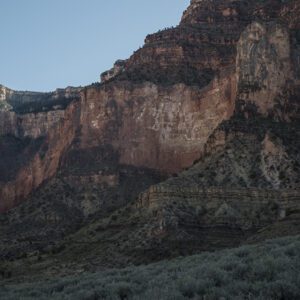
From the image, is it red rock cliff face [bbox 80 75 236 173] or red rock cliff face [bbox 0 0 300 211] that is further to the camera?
red rock cliff face [bbox 80 75 236 173]

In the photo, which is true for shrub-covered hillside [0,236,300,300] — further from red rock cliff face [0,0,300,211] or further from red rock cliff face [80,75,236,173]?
red rock cliff face [80,75,236,173]

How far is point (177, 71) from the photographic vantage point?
116 metres

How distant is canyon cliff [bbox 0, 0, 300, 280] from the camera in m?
72.5

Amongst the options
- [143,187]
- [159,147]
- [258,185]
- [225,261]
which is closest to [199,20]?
[159,147]

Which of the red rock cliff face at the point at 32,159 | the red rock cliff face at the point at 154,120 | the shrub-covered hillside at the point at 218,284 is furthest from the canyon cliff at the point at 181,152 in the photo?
the shrub-covered hillside at the point at 218,284

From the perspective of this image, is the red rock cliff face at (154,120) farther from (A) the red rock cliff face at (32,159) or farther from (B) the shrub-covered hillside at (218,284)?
(B) the shrub-covered hillside at (218,284)

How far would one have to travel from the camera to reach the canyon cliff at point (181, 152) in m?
72.5

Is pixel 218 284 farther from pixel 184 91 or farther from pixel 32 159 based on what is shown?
pixel 32 159

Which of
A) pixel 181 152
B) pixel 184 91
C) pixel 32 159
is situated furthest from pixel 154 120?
pixel 32 159

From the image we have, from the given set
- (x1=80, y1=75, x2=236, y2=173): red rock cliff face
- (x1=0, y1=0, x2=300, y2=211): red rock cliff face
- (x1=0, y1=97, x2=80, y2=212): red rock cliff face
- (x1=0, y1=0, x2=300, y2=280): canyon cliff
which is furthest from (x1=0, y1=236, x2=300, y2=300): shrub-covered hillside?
(x1=0, y1=97, x2=80, y2=212): red rock cliff face

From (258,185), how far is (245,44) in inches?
923

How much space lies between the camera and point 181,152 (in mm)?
105750

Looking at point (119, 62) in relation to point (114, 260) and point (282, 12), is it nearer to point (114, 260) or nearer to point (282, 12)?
point (282, 12)

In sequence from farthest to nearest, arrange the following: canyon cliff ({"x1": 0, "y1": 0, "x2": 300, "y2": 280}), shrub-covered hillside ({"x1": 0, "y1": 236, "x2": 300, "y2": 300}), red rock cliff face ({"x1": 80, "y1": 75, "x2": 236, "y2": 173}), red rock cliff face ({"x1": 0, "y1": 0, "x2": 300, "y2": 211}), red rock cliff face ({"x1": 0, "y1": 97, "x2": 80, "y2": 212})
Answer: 1. red rock cliff face ({"x1": 0, "y1": 97, "x2": 80, "y2": 212})
2. red rock cliff face ({"x1": 80, "y1": 75, "x2": 236, "y2": 173})
3. red rock cliff face ({"x1": 0, "y1": 0, "x2": 300, "y2": 211})
4. canyon cliff ({"x1": 0, "y1": 0, "x2": 300, "y2": 280})
5. shrub-covered hillside ({"x1": 0, "y1": 236, "x2": 300, "y2": 300})
